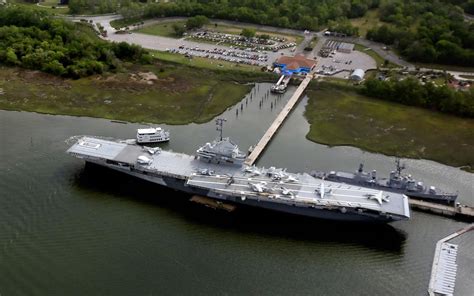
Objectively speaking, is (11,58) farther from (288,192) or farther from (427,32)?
(427,32)

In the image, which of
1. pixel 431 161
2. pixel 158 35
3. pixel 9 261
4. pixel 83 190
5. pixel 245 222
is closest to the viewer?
pixel 9 261

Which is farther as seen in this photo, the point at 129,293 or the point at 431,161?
the point at 431,161

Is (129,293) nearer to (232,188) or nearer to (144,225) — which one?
(144,225)

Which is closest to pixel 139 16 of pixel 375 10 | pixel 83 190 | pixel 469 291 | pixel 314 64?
pixel 314 64

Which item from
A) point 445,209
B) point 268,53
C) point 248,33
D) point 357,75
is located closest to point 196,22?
point 248,33

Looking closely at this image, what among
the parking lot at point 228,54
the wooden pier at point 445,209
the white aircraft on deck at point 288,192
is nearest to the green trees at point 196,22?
the parking lot at point 228,54

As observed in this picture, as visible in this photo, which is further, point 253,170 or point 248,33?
point 248,33
